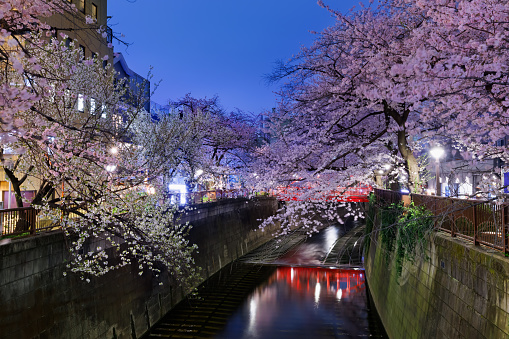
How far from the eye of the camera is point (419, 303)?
35.7 feet

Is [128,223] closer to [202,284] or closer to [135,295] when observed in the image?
[135,295]

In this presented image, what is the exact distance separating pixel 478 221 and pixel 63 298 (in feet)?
36.6

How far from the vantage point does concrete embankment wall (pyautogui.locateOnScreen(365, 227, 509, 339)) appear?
6.74 meters

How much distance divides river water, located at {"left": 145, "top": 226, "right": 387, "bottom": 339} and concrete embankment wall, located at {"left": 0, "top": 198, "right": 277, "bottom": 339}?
152 centimetres

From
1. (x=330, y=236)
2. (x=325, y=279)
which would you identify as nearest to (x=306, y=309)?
(x=325, y=279)

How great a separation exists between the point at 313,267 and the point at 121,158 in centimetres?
1827

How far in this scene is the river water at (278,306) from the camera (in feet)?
56.9

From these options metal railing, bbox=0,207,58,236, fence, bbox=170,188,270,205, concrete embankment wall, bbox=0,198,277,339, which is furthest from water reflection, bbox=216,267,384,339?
metal railing, bbox=0,207,58,236

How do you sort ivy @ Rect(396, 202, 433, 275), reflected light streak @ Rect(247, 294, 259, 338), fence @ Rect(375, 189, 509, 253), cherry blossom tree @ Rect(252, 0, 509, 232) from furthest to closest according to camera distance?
reflected light streak @ Rect(247, 294, 259, 338), ivy @ Rect(396, 202, 433, 275), cherry blossom tree @ Rect(252, 0, 509, 232), fence @ Rect(375, 189, 509, 253)

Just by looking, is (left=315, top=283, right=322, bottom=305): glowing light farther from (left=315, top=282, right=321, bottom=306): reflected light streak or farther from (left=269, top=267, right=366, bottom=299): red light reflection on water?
(left=269, top=267, right=366, bottom=299): red light reflection on water

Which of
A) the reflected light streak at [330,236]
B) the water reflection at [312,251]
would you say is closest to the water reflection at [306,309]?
the water reflection at [312,251]

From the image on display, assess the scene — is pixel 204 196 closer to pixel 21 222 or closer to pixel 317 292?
pixel 317 292

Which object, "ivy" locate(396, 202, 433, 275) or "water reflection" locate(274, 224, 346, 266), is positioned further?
"water reflection" locate(274, 224, 346, 266)

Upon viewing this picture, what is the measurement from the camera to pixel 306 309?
68.0 feet
